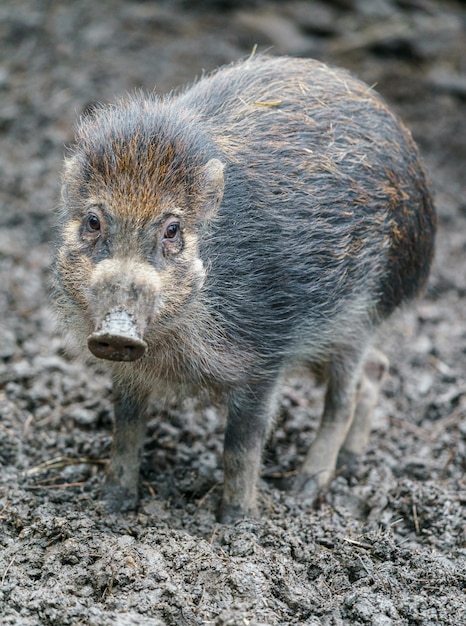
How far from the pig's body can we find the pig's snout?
0.01m

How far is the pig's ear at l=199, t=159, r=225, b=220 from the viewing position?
181 inches

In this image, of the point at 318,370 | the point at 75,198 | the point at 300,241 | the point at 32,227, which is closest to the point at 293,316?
the point at 300,241

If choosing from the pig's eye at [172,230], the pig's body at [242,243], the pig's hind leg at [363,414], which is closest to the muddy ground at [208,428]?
the pig's hind leg at [363,414]

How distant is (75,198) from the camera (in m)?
4.56

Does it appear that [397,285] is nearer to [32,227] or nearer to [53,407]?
[53,407]

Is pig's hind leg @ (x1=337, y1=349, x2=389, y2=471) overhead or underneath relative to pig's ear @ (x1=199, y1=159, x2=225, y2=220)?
underneath

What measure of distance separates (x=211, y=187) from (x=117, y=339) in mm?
1145

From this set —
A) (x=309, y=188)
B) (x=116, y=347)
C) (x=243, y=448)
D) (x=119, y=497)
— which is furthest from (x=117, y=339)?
(x=309, y=188)

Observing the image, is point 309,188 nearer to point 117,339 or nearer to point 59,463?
point 117,339

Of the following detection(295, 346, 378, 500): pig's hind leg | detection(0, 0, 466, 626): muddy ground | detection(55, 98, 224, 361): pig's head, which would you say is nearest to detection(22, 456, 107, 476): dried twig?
detection(0, 0, 466, 626): muddy ground

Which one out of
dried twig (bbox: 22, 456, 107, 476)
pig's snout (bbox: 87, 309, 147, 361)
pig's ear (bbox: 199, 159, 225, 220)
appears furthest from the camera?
dried twig (bbox: 22, 456, 107, 476)

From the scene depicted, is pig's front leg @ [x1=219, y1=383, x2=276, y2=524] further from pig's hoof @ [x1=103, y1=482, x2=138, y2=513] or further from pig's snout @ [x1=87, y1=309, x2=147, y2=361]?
pig's snout @ [x1=87, y1=309, x2=147, y2=361]

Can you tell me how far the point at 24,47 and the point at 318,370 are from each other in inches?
258

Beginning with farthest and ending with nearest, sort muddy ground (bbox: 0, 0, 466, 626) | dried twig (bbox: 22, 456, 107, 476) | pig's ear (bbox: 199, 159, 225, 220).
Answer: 1. dried twig (bbox: 22, 456, 107, 476)
2. pig's ear (bbox: 199, 159, 225, 220)
3. muddy ground (bbox: 0, 0, 466, 626)
